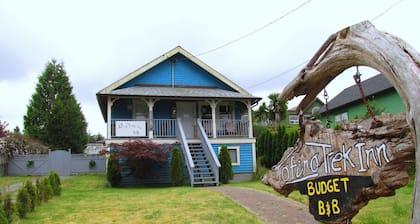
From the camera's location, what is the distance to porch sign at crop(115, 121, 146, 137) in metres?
17.2

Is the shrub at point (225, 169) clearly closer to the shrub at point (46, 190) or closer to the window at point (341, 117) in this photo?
the shrub at point (46, 190)

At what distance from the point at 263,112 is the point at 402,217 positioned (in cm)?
3192

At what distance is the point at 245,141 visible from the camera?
745 inches

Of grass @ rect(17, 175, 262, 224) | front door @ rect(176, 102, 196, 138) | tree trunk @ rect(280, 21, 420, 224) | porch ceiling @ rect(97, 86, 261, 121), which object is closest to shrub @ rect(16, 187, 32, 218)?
grass @ rect(17, 175, 262, 224)

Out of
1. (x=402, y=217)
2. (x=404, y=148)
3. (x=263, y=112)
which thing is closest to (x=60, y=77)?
(x=263, y=112)

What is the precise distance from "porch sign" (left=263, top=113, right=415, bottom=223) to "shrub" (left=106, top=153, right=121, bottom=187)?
1260cm

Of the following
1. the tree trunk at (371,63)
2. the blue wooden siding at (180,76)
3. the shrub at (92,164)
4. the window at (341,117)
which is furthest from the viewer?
the window at (341,117)

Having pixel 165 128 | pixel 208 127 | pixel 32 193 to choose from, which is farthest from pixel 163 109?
pixel 32 193

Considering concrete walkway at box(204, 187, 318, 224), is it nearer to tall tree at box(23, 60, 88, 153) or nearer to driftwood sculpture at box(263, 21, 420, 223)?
driftwood sculpture at box(263, 21, 420, 223)

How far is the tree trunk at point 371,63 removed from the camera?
2041mm

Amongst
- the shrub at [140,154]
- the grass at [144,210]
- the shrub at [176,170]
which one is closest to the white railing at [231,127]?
the shrub at [140,154]

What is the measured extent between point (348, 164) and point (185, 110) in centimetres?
1724

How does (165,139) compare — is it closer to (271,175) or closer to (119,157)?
(119,157)

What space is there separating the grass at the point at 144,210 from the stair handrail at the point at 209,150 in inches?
143
